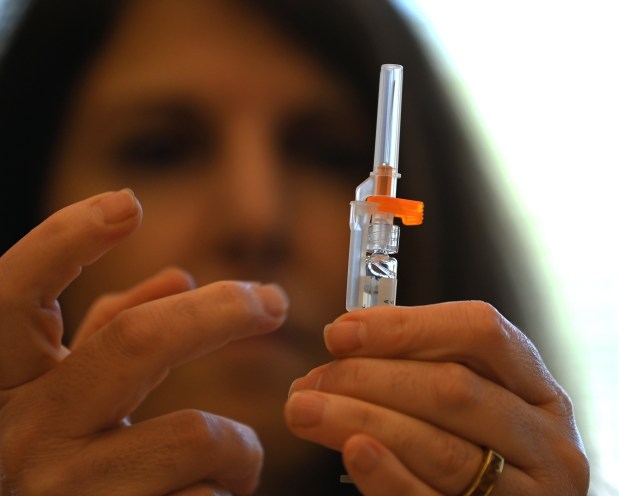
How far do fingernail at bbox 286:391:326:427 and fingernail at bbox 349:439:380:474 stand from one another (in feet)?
0.09

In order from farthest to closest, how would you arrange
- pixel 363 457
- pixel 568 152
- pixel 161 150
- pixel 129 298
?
pixel 568 152 < pixel 161 150 < pixel 129 298 < pixel 363 457

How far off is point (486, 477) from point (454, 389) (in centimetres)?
6

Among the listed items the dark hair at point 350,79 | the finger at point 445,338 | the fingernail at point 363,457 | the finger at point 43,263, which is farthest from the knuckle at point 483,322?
the dark hair at point 350,79

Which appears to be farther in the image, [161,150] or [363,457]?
[161,150]

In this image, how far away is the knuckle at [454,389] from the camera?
0.41m

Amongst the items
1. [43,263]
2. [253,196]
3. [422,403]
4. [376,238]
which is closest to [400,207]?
[376,238]

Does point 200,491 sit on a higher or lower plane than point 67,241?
lower

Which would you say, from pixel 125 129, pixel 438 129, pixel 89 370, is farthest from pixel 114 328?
pixel 438 129

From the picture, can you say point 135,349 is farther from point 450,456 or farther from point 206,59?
point 206,59

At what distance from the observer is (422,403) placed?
42cm

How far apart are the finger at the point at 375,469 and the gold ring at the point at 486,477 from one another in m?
0.04

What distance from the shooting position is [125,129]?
2.46 feet

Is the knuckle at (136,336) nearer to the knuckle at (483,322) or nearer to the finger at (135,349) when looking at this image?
the finger at (135,349)

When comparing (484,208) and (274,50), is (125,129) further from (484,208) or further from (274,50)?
(484,208)
